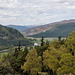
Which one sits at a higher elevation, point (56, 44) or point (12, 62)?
point (56, 44)

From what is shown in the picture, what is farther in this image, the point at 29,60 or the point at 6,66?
the point at 6,66

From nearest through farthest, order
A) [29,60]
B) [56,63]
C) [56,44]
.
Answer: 1. [56,63]
2. [29,60]
3. [56,44]

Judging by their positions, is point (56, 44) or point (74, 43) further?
point (56, 44)

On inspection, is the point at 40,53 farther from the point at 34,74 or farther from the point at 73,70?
the point at 73,70

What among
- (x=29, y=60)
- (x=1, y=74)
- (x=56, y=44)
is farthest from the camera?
(x=56, y=44)

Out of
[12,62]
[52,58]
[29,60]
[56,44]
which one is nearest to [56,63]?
[52,58]

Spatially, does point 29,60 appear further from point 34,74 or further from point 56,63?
point 56,63

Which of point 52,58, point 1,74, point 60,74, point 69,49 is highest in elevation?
point 69,49

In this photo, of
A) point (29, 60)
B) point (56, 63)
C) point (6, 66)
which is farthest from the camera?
point (6, 66)

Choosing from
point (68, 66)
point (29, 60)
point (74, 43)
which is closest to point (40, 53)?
point (29, 60)
